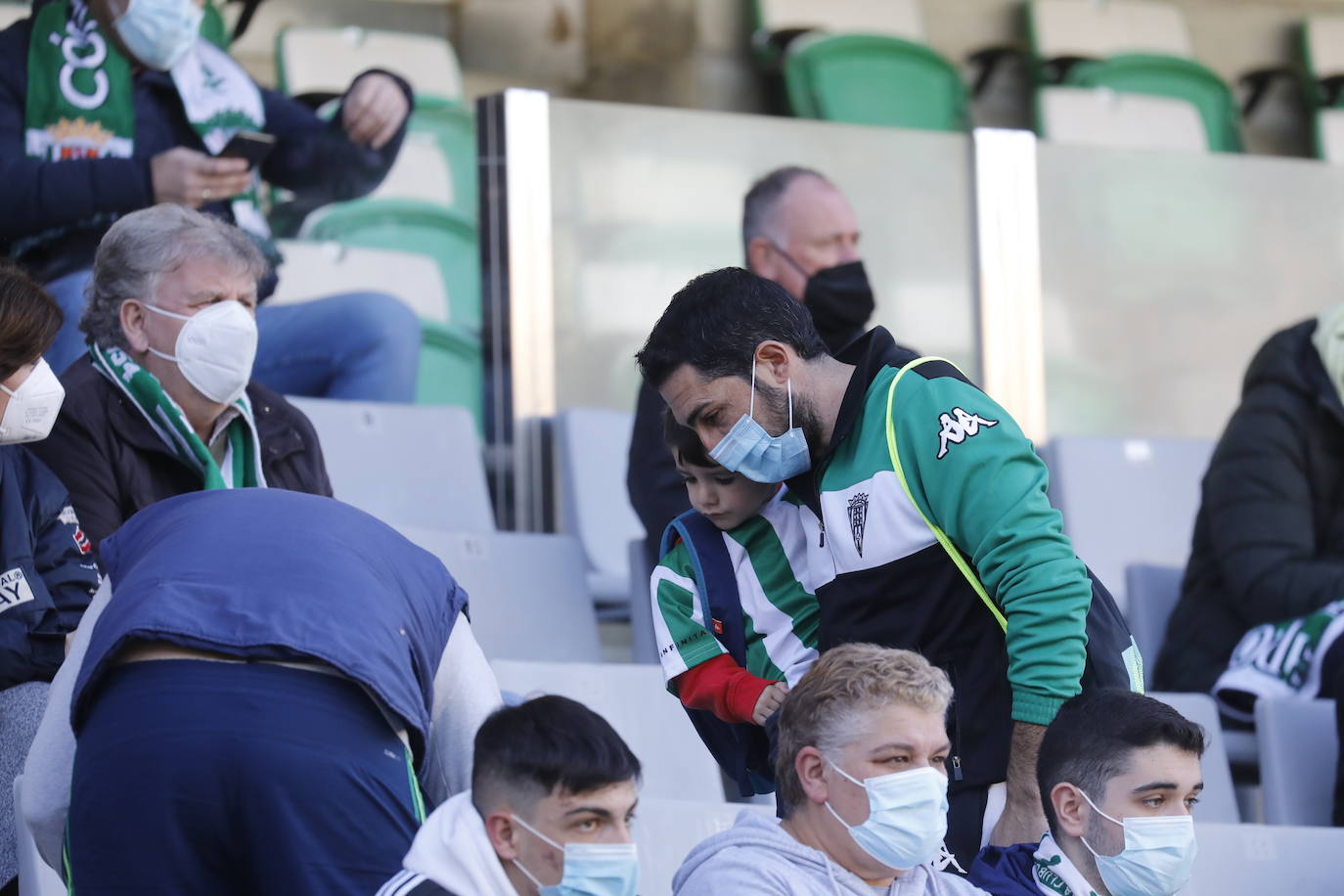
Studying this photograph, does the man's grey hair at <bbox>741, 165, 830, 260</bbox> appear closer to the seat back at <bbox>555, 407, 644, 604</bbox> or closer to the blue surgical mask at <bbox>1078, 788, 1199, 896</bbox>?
the seat back at <bbox>555, 407, 644, 604</bbox>

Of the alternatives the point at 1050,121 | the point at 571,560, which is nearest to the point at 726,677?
the point at 571,560

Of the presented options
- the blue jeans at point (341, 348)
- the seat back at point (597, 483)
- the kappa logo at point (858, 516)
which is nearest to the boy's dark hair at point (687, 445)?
the kappa logo at point (858, 516)

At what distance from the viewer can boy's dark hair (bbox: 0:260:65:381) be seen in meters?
2.72

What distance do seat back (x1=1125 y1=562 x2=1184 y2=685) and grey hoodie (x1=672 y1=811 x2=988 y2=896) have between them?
2.20 m

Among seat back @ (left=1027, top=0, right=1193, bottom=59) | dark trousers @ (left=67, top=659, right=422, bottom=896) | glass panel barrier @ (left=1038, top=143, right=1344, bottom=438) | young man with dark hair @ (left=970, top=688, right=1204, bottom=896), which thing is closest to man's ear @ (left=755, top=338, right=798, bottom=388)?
young man with dark hair @ (left=970, top=688, right=1204, bottom=896)

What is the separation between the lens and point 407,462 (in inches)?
188

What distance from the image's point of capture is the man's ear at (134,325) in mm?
3387

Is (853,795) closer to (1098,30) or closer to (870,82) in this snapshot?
(870,82)

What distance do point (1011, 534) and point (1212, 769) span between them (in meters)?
1.74

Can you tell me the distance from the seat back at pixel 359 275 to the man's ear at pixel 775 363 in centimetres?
262

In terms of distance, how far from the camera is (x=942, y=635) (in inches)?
100

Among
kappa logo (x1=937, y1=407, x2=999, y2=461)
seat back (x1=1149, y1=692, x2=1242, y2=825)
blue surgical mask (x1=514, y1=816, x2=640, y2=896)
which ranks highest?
kappa logo (x1=937, y1=407, x2=999, y2=461)

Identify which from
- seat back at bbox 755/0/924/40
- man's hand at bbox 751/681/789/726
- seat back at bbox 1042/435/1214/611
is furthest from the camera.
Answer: seat back at bbox 755/0/924/40

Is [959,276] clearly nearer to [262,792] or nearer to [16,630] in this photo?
[16,630]
